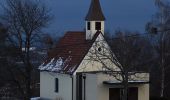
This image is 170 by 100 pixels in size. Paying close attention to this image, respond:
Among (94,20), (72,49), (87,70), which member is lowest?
(87,70)

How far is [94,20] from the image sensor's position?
60.6m

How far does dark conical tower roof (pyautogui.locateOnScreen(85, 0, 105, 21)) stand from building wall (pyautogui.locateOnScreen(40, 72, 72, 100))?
19.8 feet

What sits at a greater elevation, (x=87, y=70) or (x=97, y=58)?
(x=97, y=58)

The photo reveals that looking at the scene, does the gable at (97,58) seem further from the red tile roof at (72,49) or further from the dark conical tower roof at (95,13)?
the dark conical tower roof at (95,13)

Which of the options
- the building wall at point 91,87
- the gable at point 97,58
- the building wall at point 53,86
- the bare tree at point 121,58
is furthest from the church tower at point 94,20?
the building wall at point 91,87

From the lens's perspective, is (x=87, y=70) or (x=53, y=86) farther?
(x=53, y=86)

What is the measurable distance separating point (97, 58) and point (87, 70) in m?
3.10

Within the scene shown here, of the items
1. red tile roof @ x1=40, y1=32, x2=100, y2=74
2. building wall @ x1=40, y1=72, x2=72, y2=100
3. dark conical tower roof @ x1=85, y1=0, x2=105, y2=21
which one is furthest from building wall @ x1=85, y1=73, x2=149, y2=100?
dark conical tower roof @ x1=85, y1=0, x2=105, y2=21

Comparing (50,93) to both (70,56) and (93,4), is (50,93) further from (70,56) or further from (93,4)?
(93,4)

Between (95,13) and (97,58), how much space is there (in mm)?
7194

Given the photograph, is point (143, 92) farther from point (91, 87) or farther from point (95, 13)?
point (95, 13)

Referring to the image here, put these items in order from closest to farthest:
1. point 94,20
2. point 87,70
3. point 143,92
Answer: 1. point 143,92
2. point 87,70
3. point 94,20

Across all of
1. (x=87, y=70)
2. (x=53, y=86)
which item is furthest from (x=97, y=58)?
(x=53, y=86)

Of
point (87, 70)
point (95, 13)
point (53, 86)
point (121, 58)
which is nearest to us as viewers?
point (121, 58)
